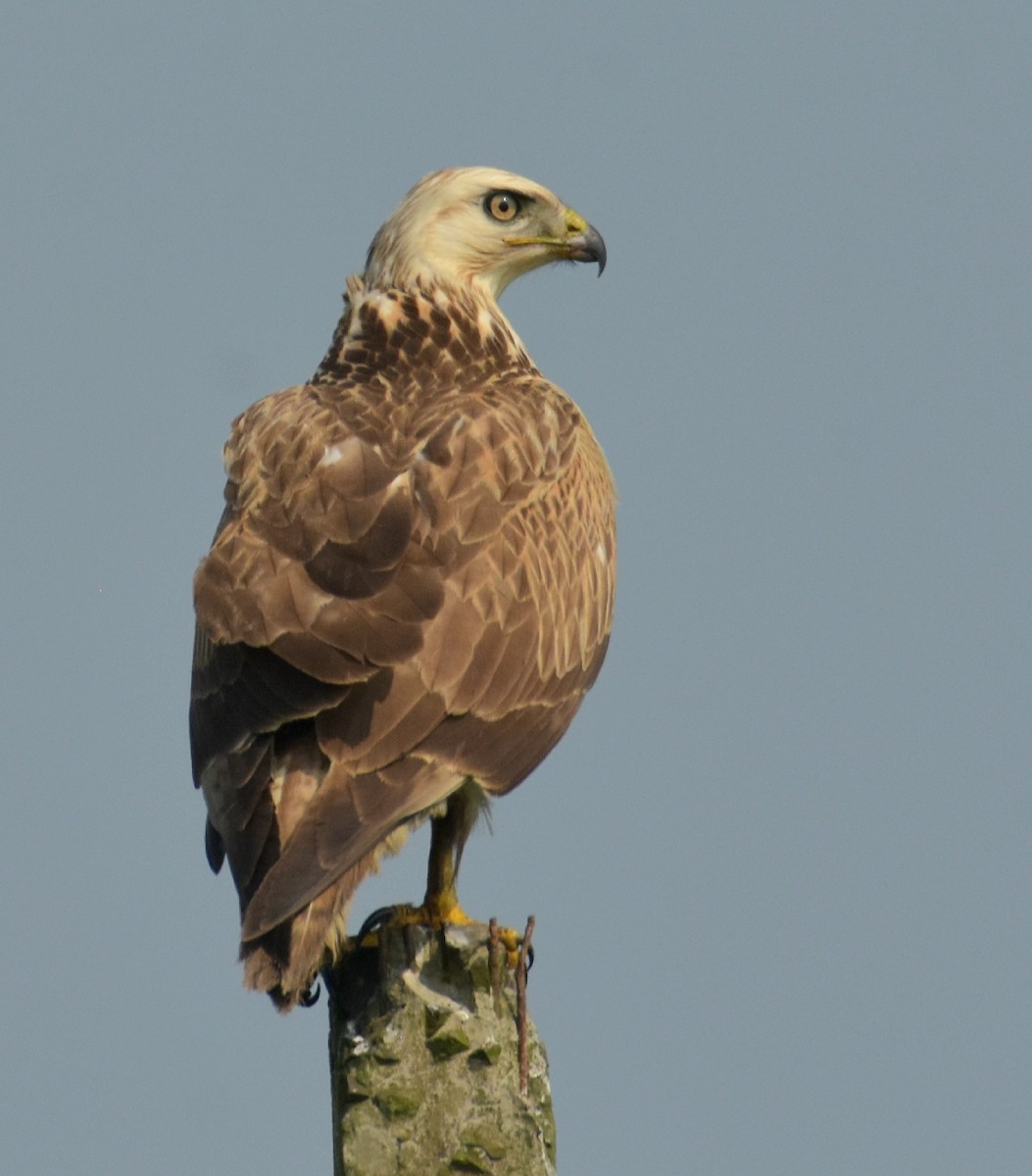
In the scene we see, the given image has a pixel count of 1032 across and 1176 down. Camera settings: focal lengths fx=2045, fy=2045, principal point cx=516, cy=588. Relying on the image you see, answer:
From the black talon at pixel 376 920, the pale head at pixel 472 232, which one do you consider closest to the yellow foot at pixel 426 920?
the black talon at pixel 376 920

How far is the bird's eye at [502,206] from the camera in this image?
9.89 meters

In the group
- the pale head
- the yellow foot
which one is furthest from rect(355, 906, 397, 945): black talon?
the pale head

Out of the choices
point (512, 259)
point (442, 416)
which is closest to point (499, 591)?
point (442, 416)

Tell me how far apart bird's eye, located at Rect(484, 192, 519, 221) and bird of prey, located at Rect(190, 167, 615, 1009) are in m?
0.69

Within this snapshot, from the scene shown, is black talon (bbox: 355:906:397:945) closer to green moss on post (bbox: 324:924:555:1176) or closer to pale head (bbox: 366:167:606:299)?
green moss on post (bbox: 324:924:555:1176)

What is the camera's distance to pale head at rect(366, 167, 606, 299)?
384 inches

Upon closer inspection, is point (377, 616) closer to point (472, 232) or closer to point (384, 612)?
point (384, 612)

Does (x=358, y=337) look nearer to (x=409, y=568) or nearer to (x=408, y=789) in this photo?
(x=409, y=568)

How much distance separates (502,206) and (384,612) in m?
3.42

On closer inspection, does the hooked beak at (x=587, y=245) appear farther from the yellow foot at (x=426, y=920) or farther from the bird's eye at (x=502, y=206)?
the yellow foot at (x=426, y=920)

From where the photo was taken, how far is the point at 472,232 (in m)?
9.84

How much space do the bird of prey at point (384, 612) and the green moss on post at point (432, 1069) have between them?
0.79 feet

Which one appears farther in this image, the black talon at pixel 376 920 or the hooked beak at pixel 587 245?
the hooked beak at pixel 587 245

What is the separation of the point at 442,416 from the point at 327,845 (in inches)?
95.0
